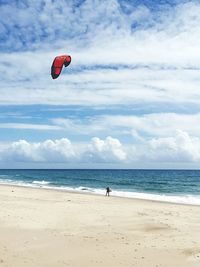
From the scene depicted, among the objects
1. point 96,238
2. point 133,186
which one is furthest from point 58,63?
point 133,186

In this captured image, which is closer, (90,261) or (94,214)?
(90,261)

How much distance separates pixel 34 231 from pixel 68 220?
3660mm

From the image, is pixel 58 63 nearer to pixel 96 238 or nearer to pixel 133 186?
pixel 96 238

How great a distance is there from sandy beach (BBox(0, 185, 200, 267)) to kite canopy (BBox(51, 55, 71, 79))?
7.98 m

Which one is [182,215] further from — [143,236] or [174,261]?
[174,261]

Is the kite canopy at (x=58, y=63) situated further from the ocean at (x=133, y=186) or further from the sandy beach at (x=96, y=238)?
the ocean at (x=133, y=186)

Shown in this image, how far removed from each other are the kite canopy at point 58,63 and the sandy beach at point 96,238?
798cm

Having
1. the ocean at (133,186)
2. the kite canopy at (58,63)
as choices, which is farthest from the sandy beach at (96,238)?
→ the ocean at (133,186)

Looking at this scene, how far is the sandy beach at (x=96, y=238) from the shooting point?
39.9 feet

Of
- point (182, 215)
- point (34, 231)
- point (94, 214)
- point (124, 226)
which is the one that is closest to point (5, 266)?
point (34, 231)

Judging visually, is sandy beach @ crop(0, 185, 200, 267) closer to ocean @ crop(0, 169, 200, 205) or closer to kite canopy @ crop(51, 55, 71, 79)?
kite canopy @ crop(51, 55, 71, 79)

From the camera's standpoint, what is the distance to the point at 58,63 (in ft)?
68.4

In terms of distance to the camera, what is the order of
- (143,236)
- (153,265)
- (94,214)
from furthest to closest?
(94,214), (143,236), (153,265)

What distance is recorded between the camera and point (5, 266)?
1103 centimetres
